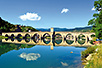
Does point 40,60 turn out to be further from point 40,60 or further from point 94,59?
point 94,59

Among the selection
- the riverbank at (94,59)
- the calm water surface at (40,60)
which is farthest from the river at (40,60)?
the riverbank at (94,59)

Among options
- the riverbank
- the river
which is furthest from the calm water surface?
the riverbank

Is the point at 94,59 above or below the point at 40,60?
above

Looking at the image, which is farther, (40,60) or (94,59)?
(40,60)

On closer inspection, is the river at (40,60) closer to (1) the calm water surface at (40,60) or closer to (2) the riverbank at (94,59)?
(1) the calm water surface at (40,60)

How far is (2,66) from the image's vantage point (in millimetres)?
19250

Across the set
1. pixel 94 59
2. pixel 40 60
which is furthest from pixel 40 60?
pixel 94 59

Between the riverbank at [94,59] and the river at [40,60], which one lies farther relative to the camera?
the river at [40,60]

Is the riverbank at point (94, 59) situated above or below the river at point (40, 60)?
above

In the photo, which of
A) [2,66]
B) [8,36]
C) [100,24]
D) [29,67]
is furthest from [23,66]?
[8,36]

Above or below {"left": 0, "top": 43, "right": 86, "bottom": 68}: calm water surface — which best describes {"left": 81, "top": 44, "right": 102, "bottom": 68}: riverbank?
above

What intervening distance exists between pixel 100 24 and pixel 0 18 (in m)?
95.1

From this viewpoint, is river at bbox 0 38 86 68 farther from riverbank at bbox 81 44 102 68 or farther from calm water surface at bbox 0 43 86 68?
riverbank at bbox 81 44 102 68

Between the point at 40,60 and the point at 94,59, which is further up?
the point at 94,59
